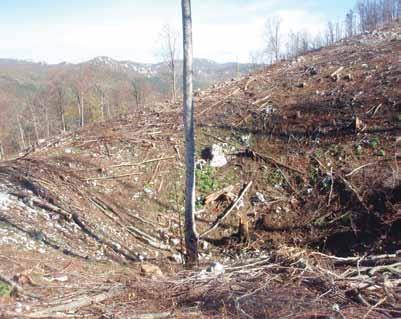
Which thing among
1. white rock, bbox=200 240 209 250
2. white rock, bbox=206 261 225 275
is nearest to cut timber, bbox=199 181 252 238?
white rock, bbox=200 240 209 250

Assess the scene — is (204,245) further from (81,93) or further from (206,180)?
(81,93)

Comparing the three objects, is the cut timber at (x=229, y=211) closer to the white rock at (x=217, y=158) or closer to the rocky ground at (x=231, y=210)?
the rocky ground at (x=231, y=210)

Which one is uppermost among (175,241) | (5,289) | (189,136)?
(189,136)

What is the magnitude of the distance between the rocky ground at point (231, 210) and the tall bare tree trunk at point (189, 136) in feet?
1.54

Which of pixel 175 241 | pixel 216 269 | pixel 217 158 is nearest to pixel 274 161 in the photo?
pixel 217 158

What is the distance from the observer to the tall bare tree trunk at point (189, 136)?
508 cm

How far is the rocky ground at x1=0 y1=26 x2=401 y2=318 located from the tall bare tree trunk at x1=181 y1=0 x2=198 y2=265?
18.5 inches

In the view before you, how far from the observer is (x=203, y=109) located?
1009cm

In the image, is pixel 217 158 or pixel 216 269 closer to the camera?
pixel 216 269

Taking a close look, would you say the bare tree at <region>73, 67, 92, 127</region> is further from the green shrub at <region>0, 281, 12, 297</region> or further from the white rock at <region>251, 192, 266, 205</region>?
the green shrub at <region>0, 281, 12, 297</region>

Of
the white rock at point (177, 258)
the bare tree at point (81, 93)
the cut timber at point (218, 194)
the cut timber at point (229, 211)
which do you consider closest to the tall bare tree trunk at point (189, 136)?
the white rock at point (177, 258)

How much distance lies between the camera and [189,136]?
5.25 meters

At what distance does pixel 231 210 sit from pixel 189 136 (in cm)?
221

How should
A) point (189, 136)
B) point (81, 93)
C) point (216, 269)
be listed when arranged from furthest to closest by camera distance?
point (81, 93) < point (189, 136) < point (216, 269)
